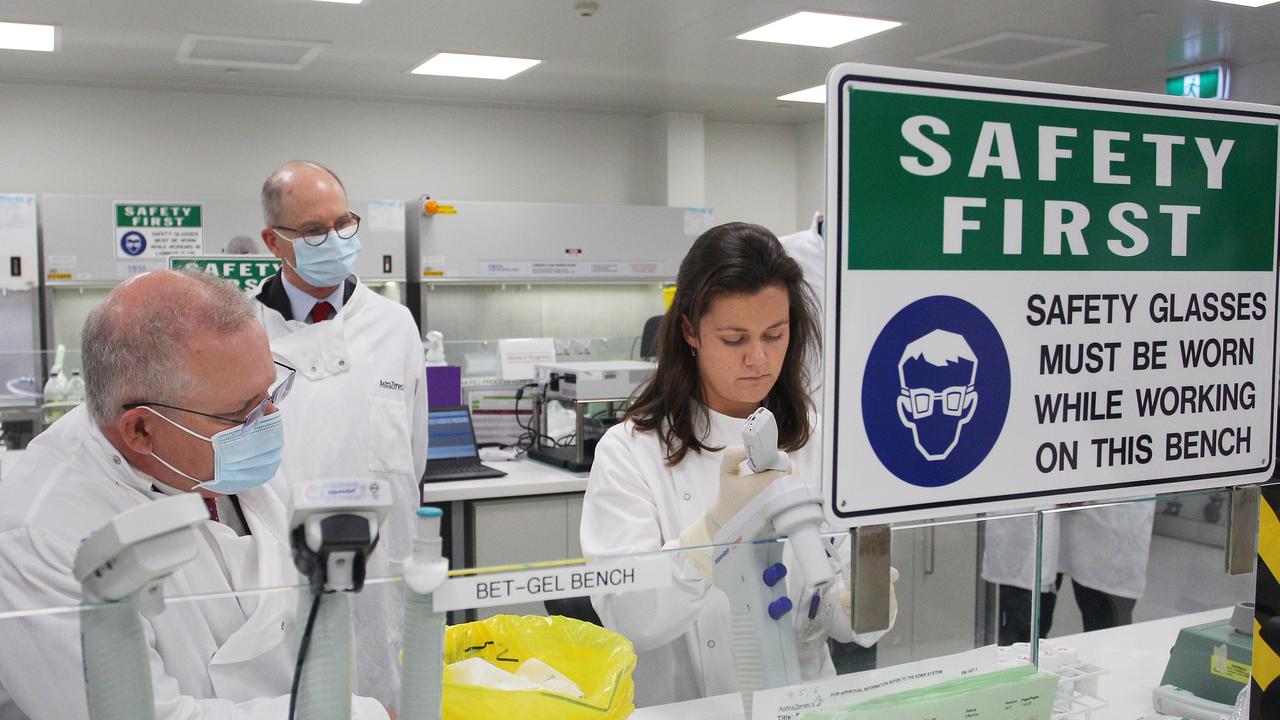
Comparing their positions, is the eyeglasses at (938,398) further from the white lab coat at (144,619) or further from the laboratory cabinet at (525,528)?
the laboratory cabinet at (525,528)

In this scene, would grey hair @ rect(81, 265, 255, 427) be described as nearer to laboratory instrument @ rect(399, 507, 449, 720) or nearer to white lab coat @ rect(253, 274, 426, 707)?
laboratory instrument @ rect(399, 507, 449, 720)

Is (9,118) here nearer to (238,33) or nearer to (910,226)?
(238,33)

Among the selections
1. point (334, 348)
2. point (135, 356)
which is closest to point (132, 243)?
point (334, 348)

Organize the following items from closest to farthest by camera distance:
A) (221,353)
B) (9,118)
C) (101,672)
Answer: (101,672), (221,353), (9,118)

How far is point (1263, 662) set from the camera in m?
1.03

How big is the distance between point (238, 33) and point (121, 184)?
2071 millimetres

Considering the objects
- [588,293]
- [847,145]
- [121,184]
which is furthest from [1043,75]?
[847,145]

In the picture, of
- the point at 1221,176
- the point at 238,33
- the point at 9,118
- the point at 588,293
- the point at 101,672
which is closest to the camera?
the point at 101,672

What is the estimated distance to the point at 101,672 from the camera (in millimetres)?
686

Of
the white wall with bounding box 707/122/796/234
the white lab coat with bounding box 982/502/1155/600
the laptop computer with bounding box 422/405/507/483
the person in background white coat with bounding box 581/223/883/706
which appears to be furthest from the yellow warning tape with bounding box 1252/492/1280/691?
the white wall with bounding box 707/122/796/234

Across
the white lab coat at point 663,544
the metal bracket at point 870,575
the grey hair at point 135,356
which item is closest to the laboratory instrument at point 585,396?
the white lab coat at point 663,544

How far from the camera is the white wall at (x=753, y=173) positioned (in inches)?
338

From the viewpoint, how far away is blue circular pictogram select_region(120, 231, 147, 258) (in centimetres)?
620

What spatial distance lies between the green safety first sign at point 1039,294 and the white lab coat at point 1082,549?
0.28ft
